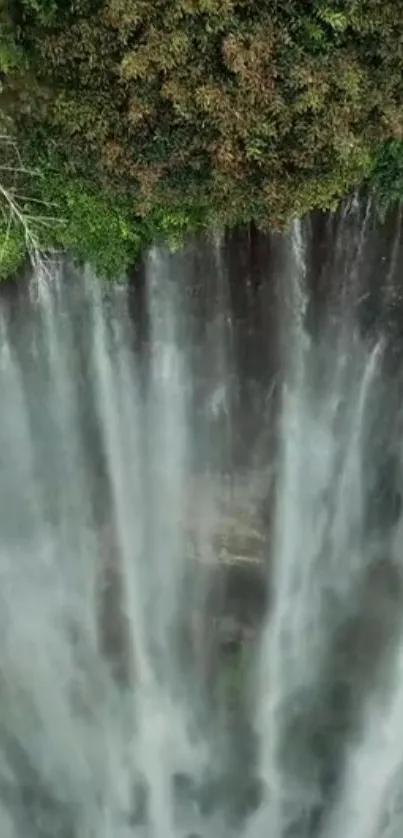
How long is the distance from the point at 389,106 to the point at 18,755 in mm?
6179

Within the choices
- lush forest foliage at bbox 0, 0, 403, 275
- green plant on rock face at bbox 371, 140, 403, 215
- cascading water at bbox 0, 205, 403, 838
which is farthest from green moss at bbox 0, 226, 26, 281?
green plant on rock face at bbox 371, 140, 403, 215

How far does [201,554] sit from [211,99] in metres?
3.62

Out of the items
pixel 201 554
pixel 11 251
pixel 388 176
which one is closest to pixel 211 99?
pixel 388 176

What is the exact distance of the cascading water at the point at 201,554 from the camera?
634 cm

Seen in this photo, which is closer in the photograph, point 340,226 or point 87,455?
point 340,226

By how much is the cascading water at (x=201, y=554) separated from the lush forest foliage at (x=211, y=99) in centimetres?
69

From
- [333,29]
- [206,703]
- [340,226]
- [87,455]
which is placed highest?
[333,29]

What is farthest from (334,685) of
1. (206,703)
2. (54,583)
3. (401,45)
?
(401,45)

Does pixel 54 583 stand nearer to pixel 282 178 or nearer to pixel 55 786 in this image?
pixel 55 786

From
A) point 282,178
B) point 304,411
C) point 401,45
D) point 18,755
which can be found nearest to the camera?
point 401,45

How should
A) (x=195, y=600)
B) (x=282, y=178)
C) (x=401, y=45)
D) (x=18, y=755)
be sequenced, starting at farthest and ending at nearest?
1. (x=18, y=755)
2. (x=195, y=600)
3. (x=282, y=178)
4. (x=401, y=45)

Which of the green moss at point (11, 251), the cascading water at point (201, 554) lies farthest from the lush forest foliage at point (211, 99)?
the cascading water at point (201, 554)

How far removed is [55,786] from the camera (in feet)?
27.7

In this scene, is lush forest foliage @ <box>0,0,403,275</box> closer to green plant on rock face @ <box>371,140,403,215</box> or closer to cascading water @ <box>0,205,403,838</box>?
green plant on rock face @ <box>371,140,403,215</box>
